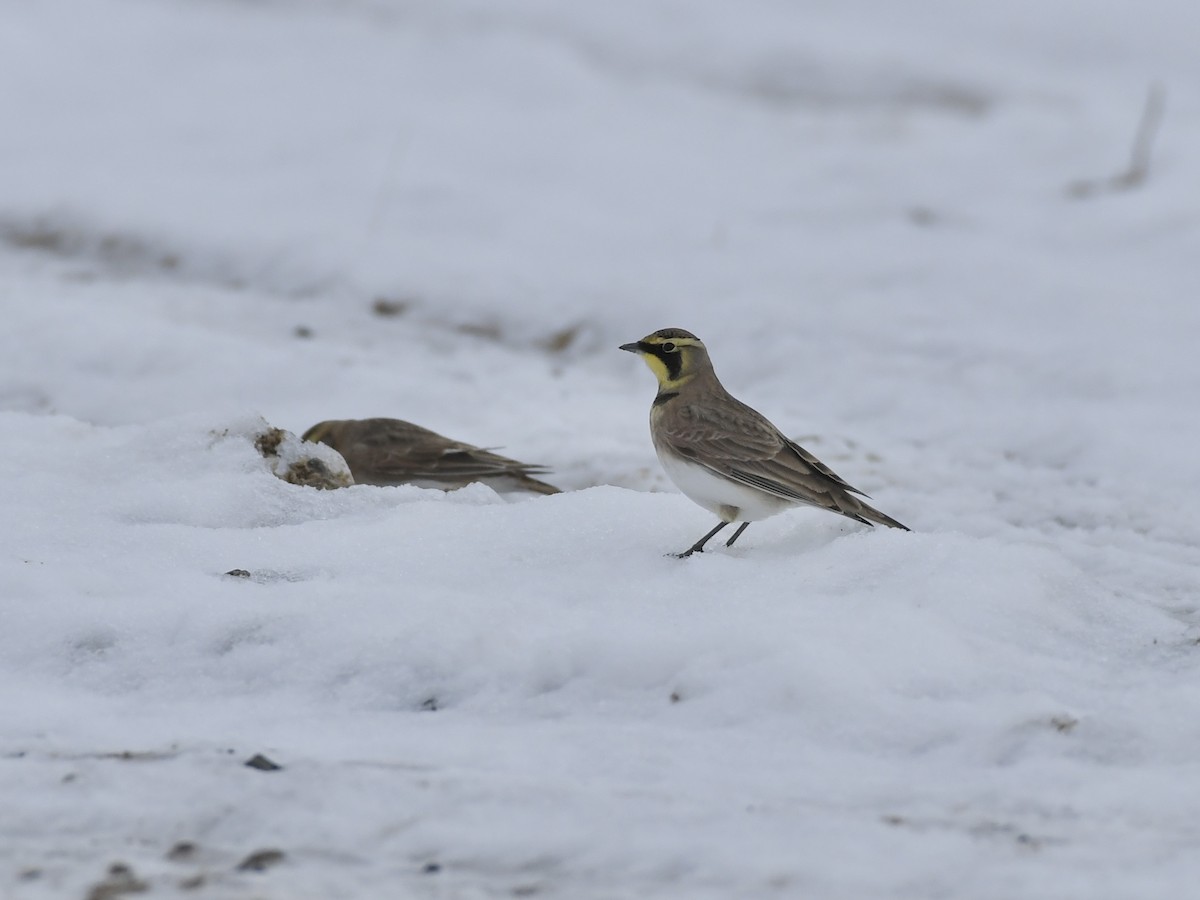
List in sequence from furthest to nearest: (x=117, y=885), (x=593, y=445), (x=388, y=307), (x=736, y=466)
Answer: (x=388, y=307) → (x=593, y=445) → (x=736, y=466) → (x=117, y=885)

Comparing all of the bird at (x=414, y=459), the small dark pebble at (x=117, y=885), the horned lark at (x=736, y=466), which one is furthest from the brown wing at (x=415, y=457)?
the small dark pebble at (x=117, y=885)

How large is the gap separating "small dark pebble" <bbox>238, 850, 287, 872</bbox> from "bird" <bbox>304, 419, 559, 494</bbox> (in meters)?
3.91

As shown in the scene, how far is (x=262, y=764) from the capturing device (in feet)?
11.6

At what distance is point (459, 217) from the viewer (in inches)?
452

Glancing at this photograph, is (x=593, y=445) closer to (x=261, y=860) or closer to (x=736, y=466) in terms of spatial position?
(x=736, y=466)

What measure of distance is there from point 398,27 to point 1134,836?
550 inches

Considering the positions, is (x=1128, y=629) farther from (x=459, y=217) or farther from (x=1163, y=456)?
(x=459, y=217)

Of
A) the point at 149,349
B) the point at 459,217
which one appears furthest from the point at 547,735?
the point at 459,217

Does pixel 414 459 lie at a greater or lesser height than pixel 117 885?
lesser

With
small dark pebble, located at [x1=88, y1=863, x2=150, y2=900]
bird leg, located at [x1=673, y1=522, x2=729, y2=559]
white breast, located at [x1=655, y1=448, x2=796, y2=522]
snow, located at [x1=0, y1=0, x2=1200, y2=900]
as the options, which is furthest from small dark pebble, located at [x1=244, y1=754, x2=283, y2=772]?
white breast, located at [x1=655, y1=448, x2=796, y2=522]

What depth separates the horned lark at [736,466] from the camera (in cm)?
520

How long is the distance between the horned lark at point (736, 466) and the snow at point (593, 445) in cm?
17

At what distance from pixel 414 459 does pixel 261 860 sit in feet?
13.8

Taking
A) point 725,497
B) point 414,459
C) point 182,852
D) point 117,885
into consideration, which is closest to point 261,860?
point 182,852
